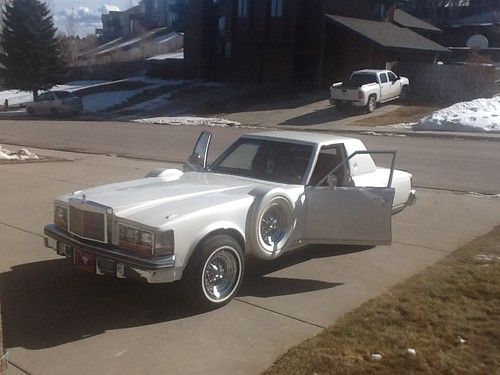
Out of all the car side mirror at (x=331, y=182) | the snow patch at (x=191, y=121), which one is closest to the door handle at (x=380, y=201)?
the car side mirror at (x=331, y=182)

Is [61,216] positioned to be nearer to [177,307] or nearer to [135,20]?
[177,307]

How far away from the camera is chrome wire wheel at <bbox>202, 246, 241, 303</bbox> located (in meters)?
5.82

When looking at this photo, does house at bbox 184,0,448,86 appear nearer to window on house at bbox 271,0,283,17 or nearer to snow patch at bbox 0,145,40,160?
window on house at bbox 271,0,283,17

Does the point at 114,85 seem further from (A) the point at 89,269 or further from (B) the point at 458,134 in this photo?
(A) the point at 89,269

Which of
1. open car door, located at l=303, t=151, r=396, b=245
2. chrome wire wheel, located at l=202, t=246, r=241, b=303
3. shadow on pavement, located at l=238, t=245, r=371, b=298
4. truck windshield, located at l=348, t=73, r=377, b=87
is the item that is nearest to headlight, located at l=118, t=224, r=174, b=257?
chrome wire wheel, located at l=202, t=246, r=241, b=303

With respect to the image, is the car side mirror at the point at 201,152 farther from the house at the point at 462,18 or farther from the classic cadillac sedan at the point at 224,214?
the house at the point at 462,18

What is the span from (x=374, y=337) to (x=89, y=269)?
2459 mm

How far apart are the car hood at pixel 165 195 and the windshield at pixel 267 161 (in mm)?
328

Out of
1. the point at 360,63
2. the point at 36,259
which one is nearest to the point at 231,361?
the point at 36,259

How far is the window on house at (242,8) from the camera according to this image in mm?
42003

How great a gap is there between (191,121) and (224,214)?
2824 cm

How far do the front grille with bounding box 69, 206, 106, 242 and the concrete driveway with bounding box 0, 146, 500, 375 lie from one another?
620 millimetres

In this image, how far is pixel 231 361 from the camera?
4.88m

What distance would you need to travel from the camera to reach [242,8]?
42312 mm
